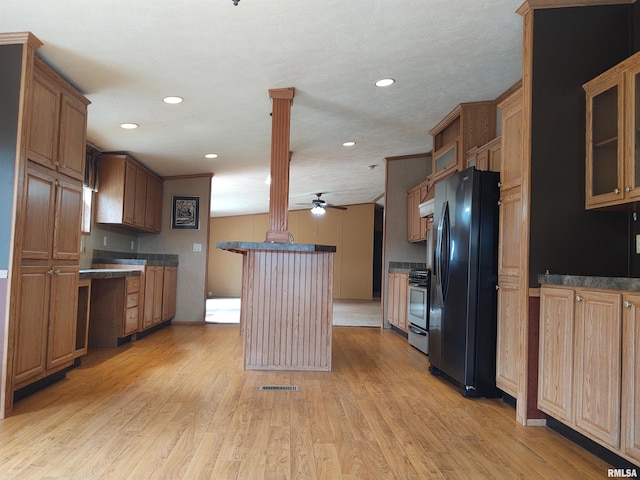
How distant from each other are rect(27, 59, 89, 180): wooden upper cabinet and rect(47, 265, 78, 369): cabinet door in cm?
77

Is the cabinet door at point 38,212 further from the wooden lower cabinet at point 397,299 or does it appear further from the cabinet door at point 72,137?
the wooden lower cabinet at point 397,299

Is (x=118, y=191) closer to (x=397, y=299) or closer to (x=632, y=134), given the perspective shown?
(x=397, y=299)

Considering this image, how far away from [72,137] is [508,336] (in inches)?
136

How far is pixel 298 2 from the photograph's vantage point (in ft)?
8.37

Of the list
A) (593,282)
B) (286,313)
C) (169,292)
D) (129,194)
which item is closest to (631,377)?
(593,282)

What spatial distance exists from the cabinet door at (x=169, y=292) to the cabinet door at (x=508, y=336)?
4.58 m

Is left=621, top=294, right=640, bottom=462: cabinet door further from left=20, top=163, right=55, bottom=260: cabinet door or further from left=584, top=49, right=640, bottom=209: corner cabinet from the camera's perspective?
left=20, top=163, right=55, bottom=260: cabinet door

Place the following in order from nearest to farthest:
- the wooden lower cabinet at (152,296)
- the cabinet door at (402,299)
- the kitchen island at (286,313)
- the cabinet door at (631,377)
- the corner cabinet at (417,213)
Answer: the cabinet door at (631,377), the kitchen island at (286,313), the wooden lower cabinet at (152,296), the cabinet door at (402,299), the corner cabinet at (417,213)

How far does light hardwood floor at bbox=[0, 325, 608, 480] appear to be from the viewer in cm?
203

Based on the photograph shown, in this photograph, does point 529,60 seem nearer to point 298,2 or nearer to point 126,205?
point 298,2

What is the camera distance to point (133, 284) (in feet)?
16.6

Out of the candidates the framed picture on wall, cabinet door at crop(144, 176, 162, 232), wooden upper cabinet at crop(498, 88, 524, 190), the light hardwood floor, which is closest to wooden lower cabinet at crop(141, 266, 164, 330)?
cabinet door at crop(144, 176, 162, 232)

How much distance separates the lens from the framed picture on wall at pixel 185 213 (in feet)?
22.9

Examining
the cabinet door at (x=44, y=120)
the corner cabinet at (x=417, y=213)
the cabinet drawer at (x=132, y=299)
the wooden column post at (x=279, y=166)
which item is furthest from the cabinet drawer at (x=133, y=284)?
the corner cabinet at (x=417, y=213)
